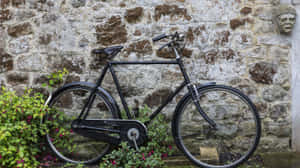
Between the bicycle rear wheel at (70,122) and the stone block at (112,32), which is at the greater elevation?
the stone block at (112,32)

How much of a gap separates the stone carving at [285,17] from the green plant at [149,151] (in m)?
1.72

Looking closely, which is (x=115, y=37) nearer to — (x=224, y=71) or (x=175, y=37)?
(x=175, y=37)

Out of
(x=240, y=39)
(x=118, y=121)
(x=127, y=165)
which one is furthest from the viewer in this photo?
(x=240, y=39)

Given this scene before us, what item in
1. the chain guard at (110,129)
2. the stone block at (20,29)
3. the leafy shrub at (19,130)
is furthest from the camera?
the stone block at (20,29)

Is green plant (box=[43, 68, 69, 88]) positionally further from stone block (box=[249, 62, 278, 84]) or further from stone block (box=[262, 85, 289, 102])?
stone block (box=[262, 85, 289, 102])

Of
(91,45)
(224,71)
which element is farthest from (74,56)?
(224,71)

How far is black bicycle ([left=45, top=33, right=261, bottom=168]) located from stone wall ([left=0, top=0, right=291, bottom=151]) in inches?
7.8

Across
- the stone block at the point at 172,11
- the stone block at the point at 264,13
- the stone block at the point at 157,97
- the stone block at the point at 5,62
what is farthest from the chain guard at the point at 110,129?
the stone block at the point at 264,13

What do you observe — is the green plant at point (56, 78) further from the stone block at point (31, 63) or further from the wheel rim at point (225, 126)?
the wheel rim at point (225, 126)

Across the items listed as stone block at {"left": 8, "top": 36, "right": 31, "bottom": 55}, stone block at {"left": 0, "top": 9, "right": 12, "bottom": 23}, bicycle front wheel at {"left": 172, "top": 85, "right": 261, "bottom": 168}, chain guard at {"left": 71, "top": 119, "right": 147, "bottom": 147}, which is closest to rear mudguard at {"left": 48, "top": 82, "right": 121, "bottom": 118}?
chain guard at {"left": 71, "top": 119, "right": 147, "bottom": 147}

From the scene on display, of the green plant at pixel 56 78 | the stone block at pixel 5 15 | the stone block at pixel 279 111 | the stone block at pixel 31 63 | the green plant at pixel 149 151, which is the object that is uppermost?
the stone block at pixel 5 15

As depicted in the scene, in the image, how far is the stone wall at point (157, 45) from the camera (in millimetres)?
3227

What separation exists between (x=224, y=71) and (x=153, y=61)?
88 centimetres

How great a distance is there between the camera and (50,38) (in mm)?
3303
